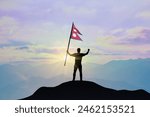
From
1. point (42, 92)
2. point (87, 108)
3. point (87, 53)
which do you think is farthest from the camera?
point (42, 92)

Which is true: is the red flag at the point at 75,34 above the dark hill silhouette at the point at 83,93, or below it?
above

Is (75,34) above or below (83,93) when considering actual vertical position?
above

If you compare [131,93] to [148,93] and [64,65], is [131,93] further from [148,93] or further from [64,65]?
[64,65]

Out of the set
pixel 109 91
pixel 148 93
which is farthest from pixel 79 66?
pixel 148 93

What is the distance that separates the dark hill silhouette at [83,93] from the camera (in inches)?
1102

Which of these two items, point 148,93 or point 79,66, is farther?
point 148,93

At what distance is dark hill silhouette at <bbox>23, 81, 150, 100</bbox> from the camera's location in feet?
91.9

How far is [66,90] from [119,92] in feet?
11.8

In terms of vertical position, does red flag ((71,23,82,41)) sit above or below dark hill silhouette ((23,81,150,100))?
above

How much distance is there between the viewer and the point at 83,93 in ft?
92.4

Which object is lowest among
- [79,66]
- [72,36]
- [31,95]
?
[31,95]

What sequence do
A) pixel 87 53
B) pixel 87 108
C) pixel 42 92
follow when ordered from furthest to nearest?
1. pixel 42 92
2. pixel 87 53
3. pixel 87 108

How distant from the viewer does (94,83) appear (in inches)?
1161

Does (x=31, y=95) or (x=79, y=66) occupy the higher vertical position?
(x=79, y=66)
